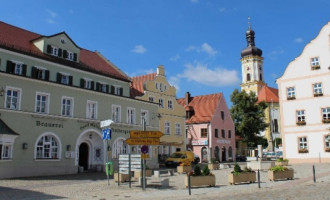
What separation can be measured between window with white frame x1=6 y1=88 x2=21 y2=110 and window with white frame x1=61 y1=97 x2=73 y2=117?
3.81 metres

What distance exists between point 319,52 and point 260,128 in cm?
2027

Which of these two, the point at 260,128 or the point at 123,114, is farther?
the point at 260,128

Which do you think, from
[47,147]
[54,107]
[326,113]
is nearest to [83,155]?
[47,147]

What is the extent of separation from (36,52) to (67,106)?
16.5ft

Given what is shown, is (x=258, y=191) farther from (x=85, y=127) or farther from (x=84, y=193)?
(x=85, y=127)

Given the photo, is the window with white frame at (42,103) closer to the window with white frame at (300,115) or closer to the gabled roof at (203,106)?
the window with white frame at (300,115)

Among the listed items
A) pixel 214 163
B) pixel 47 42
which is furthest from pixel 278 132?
pixel 47 42

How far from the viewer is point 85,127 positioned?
29312 millimetres

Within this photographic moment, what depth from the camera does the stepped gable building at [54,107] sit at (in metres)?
24.2

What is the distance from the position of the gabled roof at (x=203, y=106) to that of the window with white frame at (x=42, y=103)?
3017cm

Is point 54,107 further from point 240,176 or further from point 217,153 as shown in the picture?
point 217,153

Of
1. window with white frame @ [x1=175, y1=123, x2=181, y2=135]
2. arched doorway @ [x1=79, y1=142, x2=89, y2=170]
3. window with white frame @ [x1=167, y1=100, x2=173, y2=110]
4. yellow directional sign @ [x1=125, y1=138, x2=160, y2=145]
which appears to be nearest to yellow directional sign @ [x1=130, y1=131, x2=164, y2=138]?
yellow directional sign @ [x1=125, y1=138, x2=160, y2=145]

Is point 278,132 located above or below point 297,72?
below

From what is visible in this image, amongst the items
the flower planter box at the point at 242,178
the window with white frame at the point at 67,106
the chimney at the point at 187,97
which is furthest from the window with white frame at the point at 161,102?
the flower planter box at the point at 242,178
